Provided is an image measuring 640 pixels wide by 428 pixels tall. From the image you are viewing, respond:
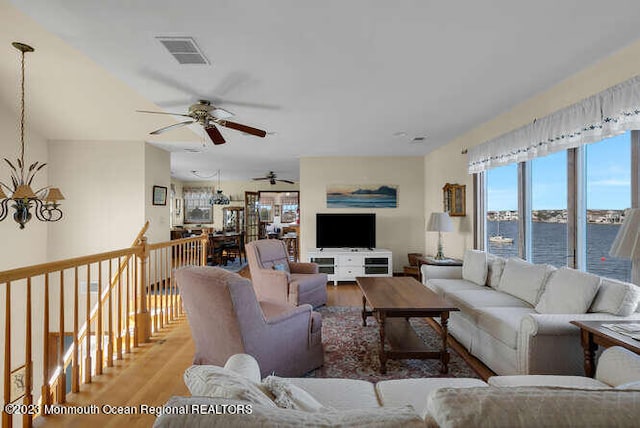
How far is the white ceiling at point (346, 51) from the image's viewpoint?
1.83 meters

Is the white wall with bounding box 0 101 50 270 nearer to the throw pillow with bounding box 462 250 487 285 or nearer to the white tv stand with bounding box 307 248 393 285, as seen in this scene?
the white tv stand with bounding box 307 248 393 285

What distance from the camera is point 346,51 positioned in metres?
2.29

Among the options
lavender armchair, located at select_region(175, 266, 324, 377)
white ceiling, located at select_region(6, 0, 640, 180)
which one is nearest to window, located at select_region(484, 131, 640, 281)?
white ceiling, located at select_region(6, 0, 640, 180)

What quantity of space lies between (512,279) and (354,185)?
349 cm

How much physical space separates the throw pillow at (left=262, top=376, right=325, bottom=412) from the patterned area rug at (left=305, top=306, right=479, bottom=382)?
1461mm

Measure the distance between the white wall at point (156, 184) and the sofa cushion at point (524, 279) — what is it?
5271 mm

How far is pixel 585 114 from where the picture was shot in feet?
8.33

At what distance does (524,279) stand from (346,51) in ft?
8.77

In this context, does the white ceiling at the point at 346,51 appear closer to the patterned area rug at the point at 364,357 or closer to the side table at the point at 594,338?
the side table at the point at 594,338

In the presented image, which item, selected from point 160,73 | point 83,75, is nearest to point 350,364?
point 160,73

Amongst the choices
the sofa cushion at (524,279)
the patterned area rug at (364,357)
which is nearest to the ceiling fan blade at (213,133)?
the patterned area rug at (364,357)

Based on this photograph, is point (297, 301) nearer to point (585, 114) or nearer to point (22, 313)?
point (585, 114)

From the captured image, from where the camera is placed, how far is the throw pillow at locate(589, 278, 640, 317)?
2.08 meters

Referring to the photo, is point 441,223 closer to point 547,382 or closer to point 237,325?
point 547,382
